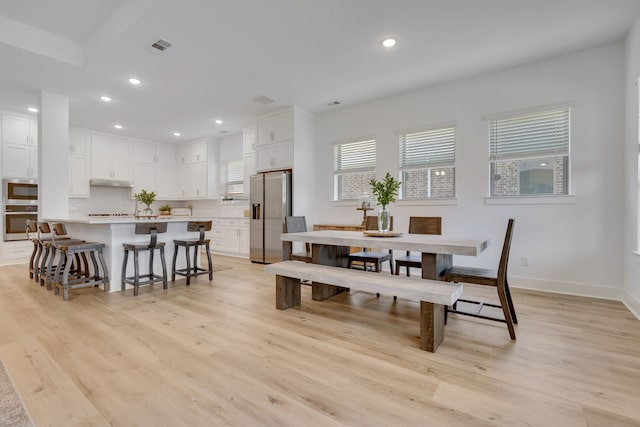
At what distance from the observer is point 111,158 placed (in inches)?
280

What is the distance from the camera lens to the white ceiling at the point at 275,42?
286 centimetres

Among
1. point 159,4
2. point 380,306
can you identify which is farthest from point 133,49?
point 380,306

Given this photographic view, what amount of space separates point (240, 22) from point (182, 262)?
3.42 metres

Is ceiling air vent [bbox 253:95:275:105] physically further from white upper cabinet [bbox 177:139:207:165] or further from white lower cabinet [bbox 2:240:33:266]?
white lower cabinet [bbox 2:240:33:266]

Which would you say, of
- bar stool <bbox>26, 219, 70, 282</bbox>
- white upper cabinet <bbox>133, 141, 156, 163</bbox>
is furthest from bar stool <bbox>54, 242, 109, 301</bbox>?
white upper cabinet <bbox>133, 141, 156, 163</bbox>

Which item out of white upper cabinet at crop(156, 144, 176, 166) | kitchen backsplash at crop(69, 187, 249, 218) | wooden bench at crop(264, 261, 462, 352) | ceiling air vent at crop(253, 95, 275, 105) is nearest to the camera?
wooden bench at crop(264, 261, 462, 352)

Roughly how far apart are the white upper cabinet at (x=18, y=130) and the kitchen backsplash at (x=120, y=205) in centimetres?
150

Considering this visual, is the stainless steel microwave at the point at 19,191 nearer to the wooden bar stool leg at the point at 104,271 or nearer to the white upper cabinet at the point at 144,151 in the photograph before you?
the white upper cabinet at the point at 144,151

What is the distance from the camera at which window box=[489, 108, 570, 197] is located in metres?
3.76

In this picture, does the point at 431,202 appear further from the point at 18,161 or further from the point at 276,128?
the point at 18,161

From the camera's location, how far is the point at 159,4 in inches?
108

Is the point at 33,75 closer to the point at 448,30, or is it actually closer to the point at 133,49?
the point at 133,49

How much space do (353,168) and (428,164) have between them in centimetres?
132

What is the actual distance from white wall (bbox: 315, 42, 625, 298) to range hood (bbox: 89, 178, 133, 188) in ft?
21.0
